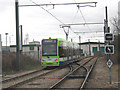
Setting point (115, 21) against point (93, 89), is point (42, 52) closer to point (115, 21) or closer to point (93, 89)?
point (93, 89)

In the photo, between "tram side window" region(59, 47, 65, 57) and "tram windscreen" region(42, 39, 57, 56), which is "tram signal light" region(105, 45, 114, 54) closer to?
"tram windscreen" region(42, 39, 57, 56)

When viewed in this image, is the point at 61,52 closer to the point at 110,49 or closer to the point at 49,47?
the point at 49,47

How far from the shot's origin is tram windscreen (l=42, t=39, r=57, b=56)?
27.5m

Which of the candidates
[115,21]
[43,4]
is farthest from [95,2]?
[115,21]

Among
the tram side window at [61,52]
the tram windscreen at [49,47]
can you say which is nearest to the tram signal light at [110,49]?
the tram windscreen at [49,47]

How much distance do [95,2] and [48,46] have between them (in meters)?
8.93

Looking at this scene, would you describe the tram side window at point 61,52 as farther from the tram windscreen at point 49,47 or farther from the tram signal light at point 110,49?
the tram signal light at point 110,49

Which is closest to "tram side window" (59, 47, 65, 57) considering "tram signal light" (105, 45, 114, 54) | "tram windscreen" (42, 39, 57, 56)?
"tram windscreen" (42, 39, 57, 56)

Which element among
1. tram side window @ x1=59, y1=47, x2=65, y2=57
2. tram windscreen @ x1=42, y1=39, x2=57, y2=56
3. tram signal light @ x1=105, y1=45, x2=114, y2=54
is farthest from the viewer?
tram side window @ x1=59, y1=47, x2=65, y2=57

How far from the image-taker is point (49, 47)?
2764 cm

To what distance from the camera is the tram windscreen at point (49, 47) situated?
1084 inches


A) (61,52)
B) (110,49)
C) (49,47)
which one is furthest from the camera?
(61,52)

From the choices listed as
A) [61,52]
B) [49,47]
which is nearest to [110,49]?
[49,47]

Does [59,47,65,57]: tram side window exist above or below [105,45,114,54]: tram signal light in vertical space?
below
